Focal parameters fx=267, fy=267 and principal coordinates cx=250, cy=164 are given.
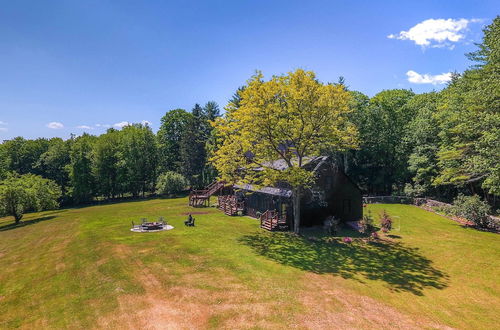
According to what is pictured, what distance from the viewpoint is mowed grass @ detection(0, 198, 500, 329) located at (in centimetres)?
1215

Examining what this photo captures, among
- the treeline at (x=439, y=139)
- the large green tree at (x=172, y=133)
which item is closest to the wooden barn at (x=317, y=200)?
the treeline at (x=439, y=139)

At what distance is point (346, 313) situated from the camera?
12.6 metres

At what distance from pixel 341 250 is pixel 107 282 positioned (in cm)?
1690

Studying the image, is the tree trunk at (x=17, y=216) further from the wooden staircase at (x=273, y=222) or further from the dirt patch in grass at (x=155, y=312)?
the dirt patch in grass at (x=155, y=312)

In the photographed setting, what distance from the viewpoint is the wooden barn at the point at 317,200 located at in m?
28.1

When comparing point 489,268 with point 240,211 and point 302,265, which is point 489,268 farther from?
point 240,211

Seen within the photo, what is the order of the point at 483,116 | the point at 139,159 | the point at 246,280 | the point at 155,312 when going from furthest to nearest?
the point at 139,159 < the point at 483,116 < the point at 246,280 < the point at 155,312

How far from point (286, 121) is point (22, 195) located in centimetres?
3839

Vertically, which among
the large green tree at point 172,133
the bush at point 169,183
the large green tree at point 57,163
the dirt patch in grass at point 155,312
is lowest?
the dirt patch in grass at point 155,312

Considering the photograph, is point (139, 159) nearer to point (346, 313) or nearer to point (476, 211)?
point (346, 313)

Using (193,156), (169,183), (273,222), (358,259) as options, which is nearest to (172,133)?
(193,156)

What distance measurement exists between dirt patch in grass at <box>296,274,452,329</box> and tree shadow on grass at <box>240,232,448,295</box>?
265cm

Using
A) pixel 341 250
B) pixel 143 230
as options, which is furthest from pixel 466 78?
pixel 143 230

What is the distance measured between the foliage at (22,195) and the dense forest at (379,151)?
3.09 ft
